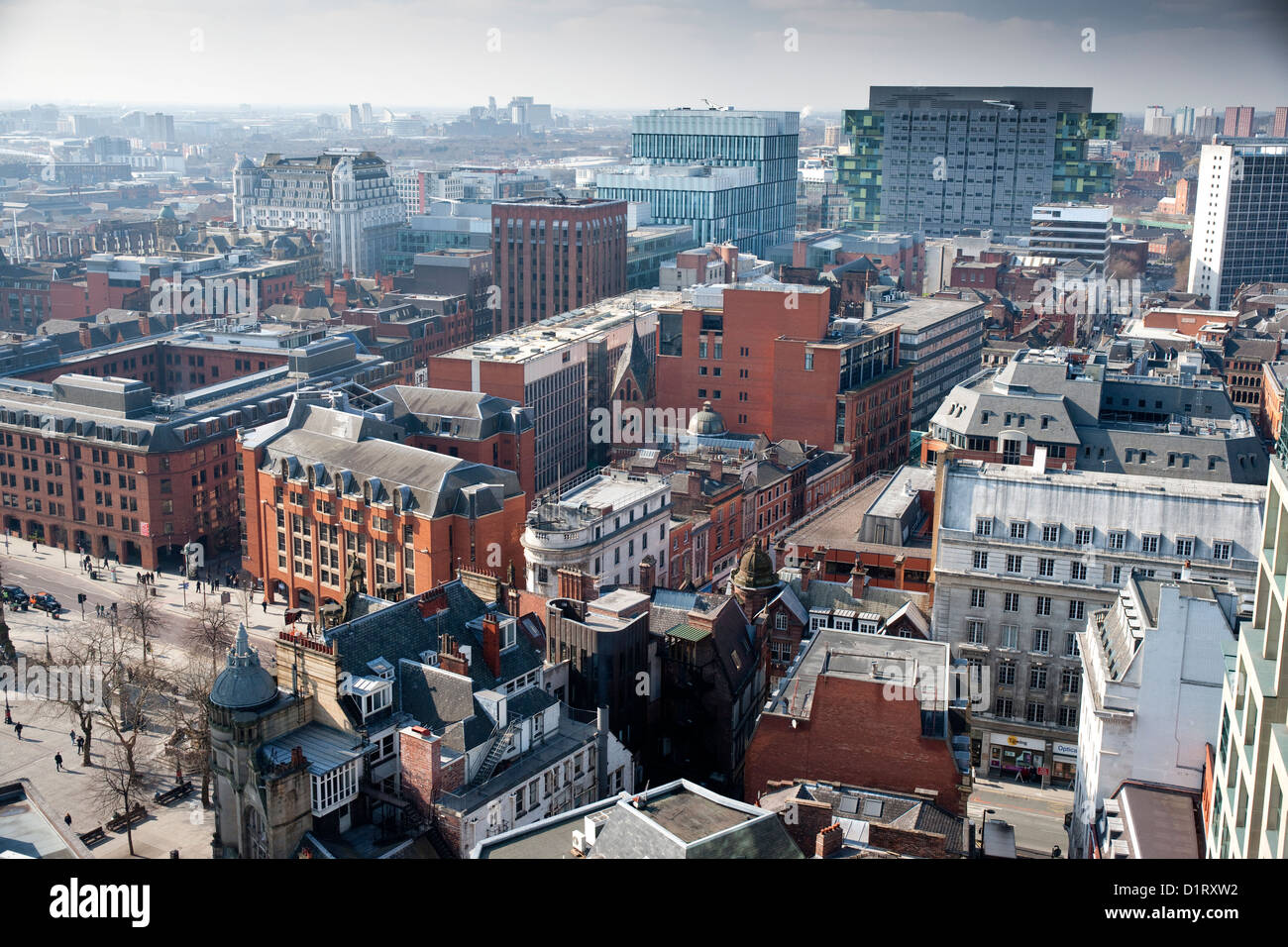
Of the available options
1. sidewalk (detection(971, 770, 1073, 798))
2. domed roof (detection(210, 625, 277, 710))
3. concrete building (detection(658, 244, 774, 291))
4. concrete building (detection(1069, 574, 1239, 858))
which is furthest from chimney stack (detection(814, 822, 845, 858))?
concrete building (detection(658, 244, 774, 291))

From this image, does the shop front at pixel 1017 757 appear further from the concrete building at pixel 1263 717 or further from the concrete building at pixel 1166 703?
the concrete building at pixel 1263 717

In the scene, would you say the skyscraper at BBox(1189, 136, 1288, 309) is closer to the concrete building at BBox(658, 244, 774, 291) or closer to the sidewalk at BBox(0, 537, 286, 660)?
the concrete building at BBox(658, 244, 774, 291)

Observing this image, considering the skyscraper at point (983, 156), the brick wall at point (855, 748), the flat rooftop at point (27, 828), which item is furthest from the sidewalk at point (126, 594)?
the skyscraper at point (983, 156)

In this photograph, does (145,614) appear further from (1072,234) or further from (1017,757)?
(1072,234)

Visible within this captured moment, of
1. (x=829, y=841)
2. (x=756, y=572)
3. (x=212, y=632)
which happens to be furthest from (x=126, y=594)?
(x=829, y=841)

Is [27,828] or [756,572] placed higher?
[27,828]
